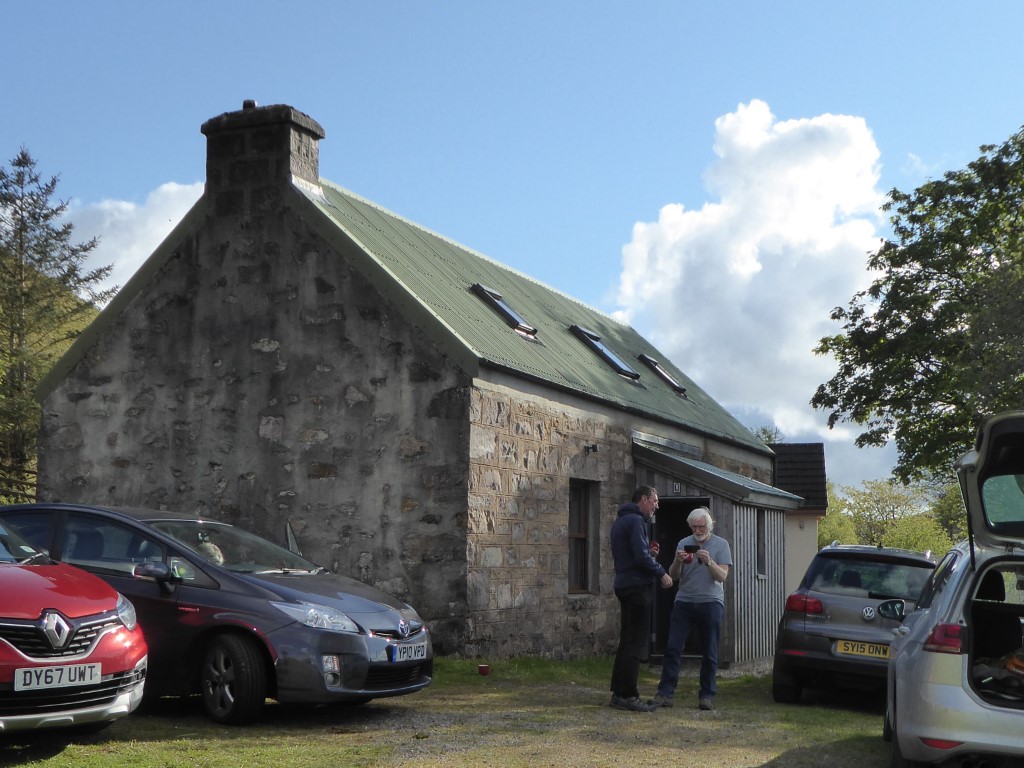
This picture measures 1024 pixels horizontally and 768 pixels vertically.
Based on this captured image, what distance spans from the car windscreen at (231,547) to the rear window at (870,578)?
5199 millimetres

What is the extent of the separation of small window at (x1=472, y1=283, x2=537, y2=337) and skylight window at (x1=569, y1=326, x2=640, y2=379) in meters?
2.34

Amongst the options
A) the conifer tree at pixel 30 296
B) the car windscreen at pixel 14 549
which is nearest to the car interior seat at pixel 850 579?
the car windscreen at pixel 14 549

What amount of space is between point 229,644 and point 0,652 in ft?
7.14

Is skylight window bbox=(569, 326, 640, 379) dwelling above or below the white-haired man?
above

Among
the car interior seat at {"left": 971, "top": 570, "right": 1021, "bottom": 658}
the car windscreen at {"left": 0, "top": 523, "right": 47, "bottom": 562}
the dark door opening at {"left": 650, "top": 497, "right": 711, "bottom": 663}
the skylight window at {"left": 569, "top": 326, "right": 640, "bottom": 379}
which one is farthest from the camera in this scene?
the skylight window at {"left": 569, "top": 326, "right": 640, "bottom": 379}

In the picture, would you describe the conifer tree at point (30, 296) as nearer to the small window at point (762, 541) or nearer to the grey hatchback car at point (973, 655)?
the small window at point (762, 541)

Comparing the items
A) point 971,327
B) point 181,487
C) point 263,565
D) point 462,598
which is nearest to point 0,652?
point 263,565

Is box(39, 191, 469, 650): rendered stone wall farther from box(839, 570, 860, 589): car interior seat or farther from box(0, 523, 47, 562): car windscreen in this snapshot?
box(0, 523, 47, 562): car windscreen

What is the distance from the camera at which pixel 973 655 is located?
651cm

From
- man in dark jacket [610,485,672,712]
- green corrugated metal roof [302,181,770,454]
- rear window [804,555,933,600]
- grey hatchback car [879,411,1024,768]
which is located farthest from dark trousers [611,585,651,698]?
green corrugated metal roof [302,181,770,454]

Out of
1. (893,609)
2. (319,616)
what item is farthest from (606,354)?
(319,616)

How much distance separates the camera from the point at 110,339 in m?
16.1

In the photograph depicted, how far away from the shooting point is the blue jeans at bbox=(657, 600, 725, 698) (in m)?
10.7

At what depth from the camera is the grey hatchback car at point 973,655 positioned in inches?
241
